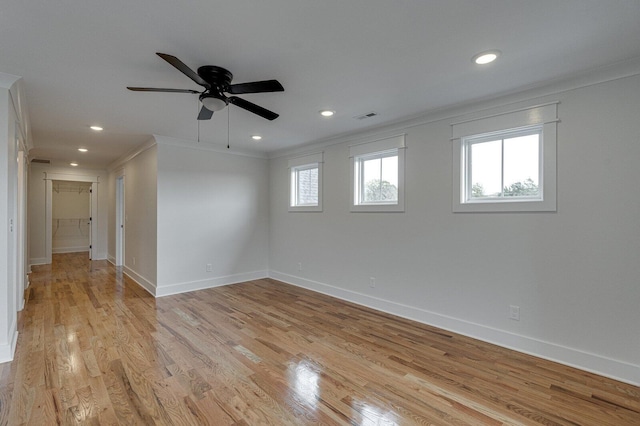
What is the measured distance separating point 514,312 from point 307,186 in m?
3.58

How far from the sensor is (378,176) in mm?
4215

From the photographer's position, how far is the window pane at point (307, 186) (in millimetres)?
5246

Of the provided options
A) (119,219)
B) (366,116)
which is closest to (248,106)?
(366,116)

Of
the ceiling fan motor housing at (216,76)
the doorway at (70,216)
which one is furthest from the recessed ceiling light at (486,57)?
the doorway at (70,216)

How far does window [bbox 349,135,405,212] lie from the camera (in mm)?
3840

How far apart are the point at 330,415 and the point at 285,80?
8.54 ft

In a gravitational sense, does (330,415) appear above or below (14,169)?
below

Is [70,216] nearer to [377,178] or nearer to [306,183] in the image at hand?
[306,183]

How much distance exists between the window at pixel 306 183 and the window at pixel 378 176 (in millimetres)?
750

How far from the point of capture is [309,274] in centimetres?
512

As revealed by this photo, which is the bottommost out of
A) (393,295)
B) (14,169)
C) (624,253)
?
(393,295)

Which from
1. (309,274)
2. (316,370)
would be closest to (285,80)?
(316,370)

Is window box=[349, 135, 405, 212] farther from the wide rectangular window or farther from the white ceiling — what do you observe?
the wide rectangular window

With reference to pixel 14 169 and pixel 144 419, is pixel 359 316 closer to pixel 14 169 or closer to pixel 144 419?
pixel 144 419
